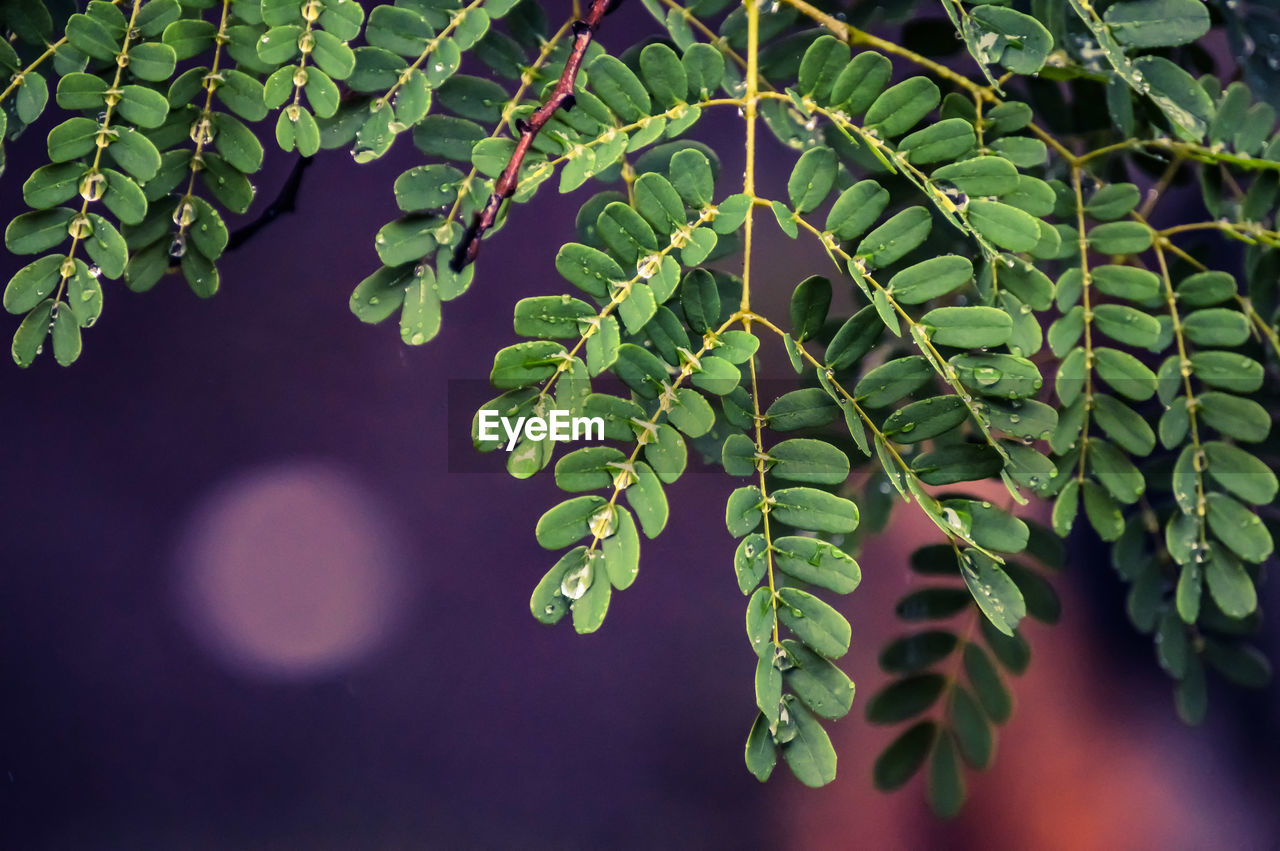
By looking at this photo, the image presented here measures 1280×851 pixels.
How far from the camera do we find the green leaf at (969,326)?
21.6 inches

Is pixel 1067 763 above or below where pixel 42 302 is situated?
below

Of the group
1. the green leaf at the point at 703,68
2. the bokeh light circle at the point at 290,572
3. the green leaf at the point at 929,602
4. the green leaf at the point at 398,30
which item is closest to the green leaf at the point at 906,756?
the green leaf at the point at 929,602

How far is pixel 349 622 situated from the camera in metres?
1.08

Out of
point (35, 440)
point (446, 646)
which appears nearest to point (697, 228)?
point (446, 646)

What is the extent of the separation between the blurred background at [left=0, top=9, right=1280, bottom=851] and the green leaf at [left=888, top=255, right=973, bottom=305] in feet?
1.46

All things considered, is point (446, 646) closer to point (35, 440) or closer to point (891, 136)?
point (35, 440)

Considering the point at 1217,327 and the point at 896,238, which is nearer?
the point at 896,238

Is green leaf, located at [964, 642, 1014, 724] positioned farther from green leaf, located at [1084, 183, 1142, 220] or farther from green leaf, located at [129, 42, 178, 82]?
green leaf, located at [129, 42, 178, 82]

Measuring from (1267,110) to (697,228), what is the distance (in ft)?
1.73

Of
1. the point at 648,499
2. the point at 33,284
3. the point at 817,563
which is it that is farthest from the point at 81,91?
the point at 817,563

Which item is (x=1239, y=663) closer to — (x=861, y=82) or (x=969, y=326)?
(x=969, y=326)

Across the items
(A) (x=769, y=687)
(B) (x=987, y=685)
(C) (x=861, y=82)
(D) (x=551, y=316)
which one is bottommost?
(B) (x=987, y=685)

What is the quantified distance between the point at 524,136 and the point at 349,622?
0.75 meters

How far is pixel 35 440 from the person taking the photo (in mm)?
997
